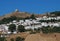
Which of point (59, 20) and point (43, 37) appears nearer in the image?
point (43, 37)

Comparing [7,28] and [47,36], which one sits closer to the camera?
[47,36]

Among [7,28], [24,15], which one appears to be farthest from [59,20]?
[24,15]

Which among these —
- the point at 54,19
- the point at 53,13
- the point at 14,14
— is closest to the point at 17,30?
the point at 54,19

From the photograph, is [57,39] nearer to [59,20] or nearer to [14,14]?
[59,20]

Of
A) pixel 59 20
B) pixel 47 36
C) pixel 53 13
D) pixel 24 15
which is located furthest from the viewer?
pixel 24 15

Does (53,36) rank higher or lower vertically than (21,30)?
higher

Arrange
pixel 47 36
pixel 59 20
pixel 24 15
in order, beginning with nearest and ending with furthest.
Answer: pixel 47 36 < pixel 59 20 < pixel 24 15

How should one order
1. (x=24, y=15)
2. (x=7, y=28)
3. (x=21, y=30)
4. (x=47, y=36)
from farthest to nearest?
(x=24, y=15) < (x=7, y=28) < (x=21, y=30) < (x=47, y=36)

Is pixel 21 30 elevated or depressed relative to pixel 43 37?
depressed

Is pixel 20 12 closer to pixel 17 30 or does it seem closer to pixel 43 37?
pixel 17 30
